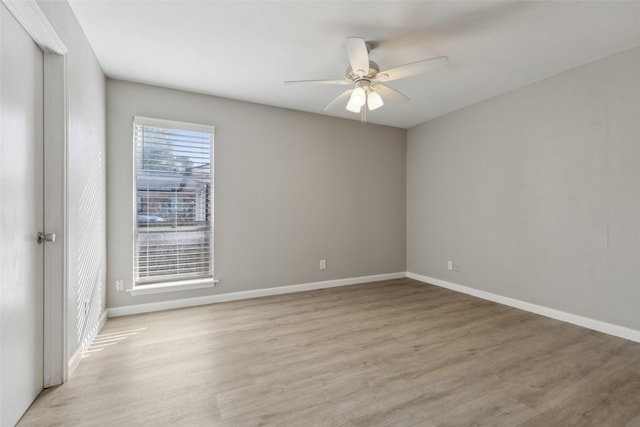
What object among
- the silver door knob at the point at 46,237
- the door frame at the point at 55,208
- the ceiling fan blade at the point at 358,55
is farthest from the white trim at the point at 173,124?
the ceiling fan blade at the point at 358,55

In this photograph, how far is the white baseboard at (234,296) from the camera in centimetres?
311

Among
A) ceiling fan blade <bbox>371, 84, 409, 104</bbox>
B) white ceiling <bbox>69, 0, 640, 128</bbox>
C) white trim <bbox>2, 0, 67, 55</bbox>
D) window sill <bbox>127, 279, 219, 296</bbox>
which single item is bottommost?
window sill <bbox>127, 279, 219, 296</bbox>

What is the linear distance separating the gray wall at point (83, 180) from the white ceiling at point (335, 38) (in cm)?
25

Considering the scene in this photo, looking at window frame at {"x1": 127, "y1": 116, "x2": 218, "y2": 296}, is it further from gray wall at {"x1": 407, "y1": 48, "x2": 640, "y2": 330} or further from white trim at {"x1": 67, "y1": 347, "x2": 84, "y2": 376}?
gray wall at {"x1": 407, "y1": 48, "x2": 640, "y2": 330}

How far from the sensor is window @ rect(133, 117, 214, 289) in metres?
3.18

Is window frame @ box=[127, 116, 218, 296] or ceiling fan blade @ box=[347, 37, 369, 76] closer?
ceiling fan blade @ box=[347, 37, 369, 76]

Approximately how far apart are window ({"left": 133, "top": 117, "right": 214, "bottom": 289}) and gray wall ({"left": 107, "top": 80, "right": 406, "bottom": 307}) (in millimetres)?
94

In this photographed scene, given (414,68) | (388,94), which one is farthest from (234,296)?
(414,68)

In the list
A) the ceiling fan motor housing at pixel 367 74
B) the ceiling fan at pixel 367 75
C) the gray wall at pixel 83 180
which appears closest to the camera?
the gray wall at pixel 83 180

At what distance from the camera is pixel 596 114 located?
8.96 feet

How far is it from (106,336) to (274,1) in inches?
120

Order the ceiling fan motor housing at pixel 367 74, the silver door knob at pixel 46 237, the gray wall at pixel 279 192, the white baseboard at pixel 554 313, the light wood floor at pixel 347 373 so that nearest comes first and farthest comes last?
the light wood floor at pixel 347 373
the silver door knob at pixel 46 237
the ceiling fan motor housing at pixel 367 74
the white baseboard at pixel 554 313
the gray wall at pixel 279 192

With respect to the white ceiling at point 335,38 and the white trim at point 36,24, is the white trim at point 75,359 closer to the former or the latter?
the white trim at point 36,24

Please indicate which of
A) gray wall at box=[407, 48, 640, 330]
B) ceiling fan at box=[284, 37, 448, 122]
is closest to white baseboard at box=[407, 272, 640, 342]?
gray wall at box=[407, 48, 640, 330]
